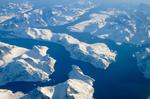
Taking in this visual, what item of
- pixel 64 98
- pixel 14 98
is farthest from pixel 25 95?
pixel 64 98

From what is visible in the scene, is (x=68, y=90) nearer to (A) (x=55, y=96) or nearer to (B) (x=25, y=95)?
(A) (x=55, y=96)

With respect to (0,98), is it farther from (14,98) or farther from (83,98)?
(83,98)

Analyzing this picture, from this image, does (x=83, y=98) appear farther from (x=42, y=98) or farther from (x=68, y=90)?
(x=42, y=98)

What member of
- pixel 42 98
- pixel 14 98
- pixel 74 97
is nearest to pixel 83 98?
pixel 74 97

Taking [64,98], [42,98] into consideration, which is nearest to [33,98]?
[42,98]

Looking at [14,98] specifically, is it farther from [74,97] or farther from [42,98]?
[74,97]
